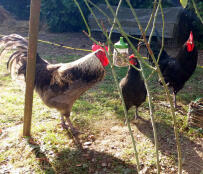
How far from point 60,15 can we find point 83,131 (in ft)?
33.7

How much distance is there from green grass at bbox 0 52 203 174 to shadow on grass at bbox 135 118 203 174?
0.02 m

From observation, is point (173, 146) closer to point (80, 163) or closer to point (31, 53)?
point (80, 163)

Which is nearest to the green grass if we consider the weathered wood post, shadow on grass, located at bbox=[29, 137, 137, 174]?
shadow on grass, located at bbox=[29, 137, 137, 174]

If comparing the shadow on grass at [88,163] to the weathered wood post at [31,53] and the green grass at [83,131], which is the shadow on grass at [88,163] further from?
the weathered wood post at [31,53]

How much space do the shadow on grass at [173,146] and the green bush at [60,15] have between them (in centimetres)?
950

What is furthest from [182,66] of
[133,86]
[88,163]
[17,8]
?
[17,8]

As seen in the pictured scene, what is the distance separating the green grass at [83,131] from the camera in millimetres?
2924

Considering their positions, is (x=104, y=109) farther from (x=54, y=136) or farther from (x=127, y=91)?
(x=54, y=136)

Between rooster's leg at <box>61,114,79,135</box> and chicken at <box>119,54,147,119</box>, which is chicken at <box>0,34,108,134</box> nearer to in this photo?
rooster's leg at <box>61,114,79,135</box>

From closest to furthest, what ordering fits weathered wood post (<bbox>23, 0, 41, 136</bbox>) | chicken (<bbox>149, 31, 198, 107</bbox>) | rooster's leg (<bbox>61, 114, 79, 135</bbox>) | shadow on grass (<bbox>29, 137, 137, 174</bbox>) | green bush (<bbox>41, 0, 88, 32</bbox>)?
weathered wood post (<bbox>23, 0, 41, 136</bbox>)
shadow on grass (<bbox>29, 137, 137, 174</bbox>)
rooster's leg (<bbox>61, 114, 79, 135</bbox>)
chicken (<bbox>149, 31, 198, 107</bbox>)
green bush (<bbox>41, 0, 88, 32</bbox>)

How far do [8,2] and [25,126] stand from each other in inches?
565

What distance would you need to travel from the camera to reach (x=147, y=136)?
11.8ft

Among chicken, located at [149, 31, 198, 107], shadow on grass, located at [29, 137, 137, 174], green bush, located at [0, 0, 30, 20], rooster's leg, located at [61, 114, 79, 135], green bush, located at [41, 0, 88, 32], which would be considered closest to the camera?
shadow on grass, located at [29, 137, 137, 174]

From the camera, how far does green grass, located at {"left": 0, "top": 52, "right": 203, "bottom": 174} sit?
2924 millimetres
